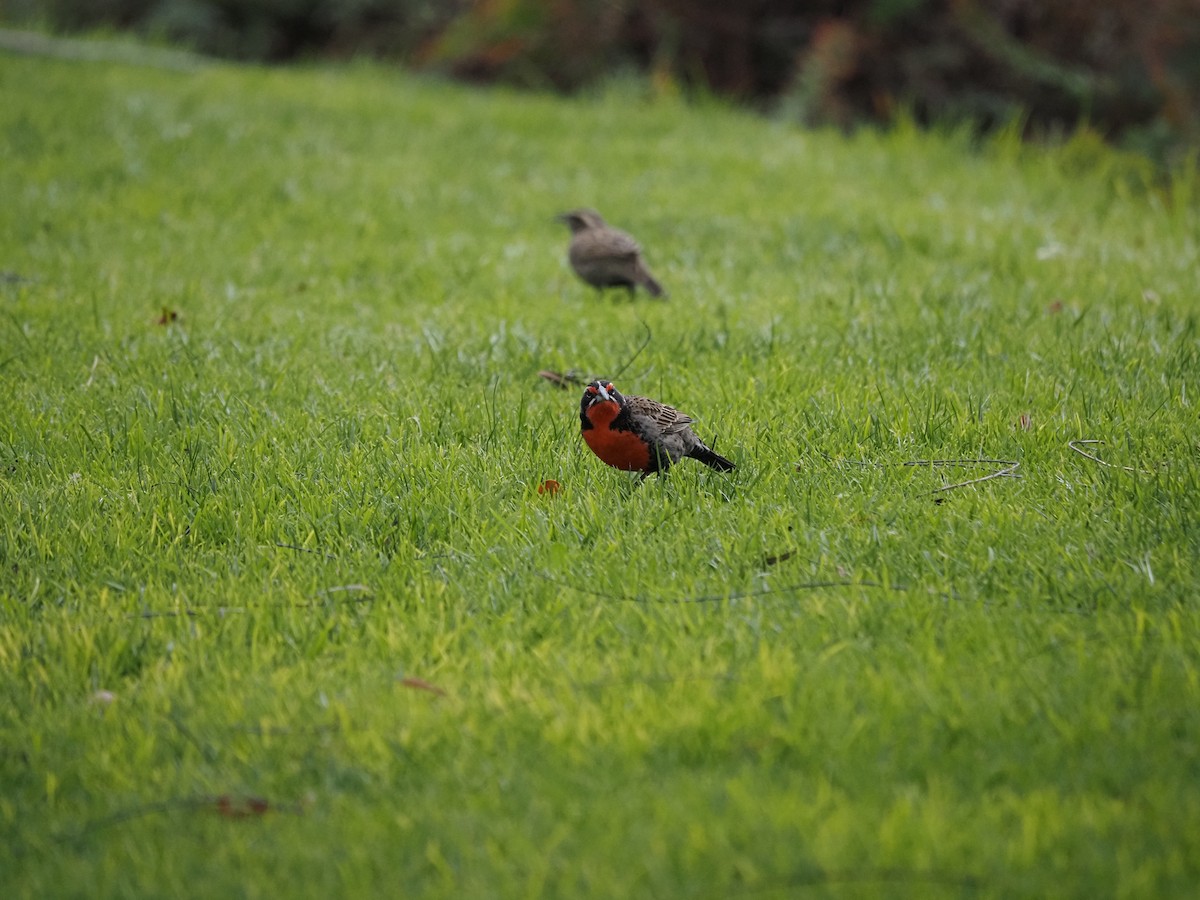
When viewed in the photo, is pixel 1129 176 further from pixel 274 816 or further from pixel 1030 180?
pixel 274 816

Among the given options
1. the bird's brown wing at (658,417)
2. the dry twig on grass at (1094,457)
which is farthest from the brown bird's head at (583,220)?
the dry twig on grass at (1094,457)

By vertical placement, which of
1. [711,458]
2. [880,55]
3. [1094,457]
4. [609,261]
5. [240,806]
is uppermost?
[880,55]

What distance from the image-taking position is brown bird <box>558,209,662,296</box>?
7246 millimetres

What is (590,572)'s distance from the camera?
13.3 feet

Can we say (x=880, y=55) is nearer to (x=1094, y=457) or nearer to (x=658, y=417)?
(x=1094, y=457)

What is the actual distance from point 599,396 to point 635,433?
0.63ft

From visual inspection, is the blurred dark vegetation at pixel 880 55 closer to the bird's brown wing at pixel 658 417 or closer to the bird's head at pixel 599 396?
the bird's brown wing at pixel 658 417

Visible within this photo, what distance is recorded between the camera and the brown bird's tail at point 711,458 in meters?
4.71

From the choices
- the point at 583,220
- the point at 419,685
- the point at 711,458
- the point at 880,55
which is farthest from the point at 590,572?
the point at 880,55

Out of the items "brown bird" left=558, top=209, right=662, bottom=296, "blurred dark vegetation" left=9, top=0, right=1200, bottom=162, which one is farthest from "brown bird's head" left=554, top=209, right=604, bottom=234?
"blurred dark vegetation" left=9, top=0, right=1200, bottom=162

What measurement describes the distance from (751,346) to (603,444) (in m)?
2.04

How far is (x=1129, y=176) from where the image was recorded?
11.3 m

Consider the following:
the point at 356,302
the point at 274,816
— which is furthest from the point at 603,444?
the point at 356,302

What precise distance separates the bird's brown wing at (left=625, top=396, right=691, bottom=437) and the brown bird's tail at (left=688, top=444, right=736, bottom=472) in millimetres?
89
